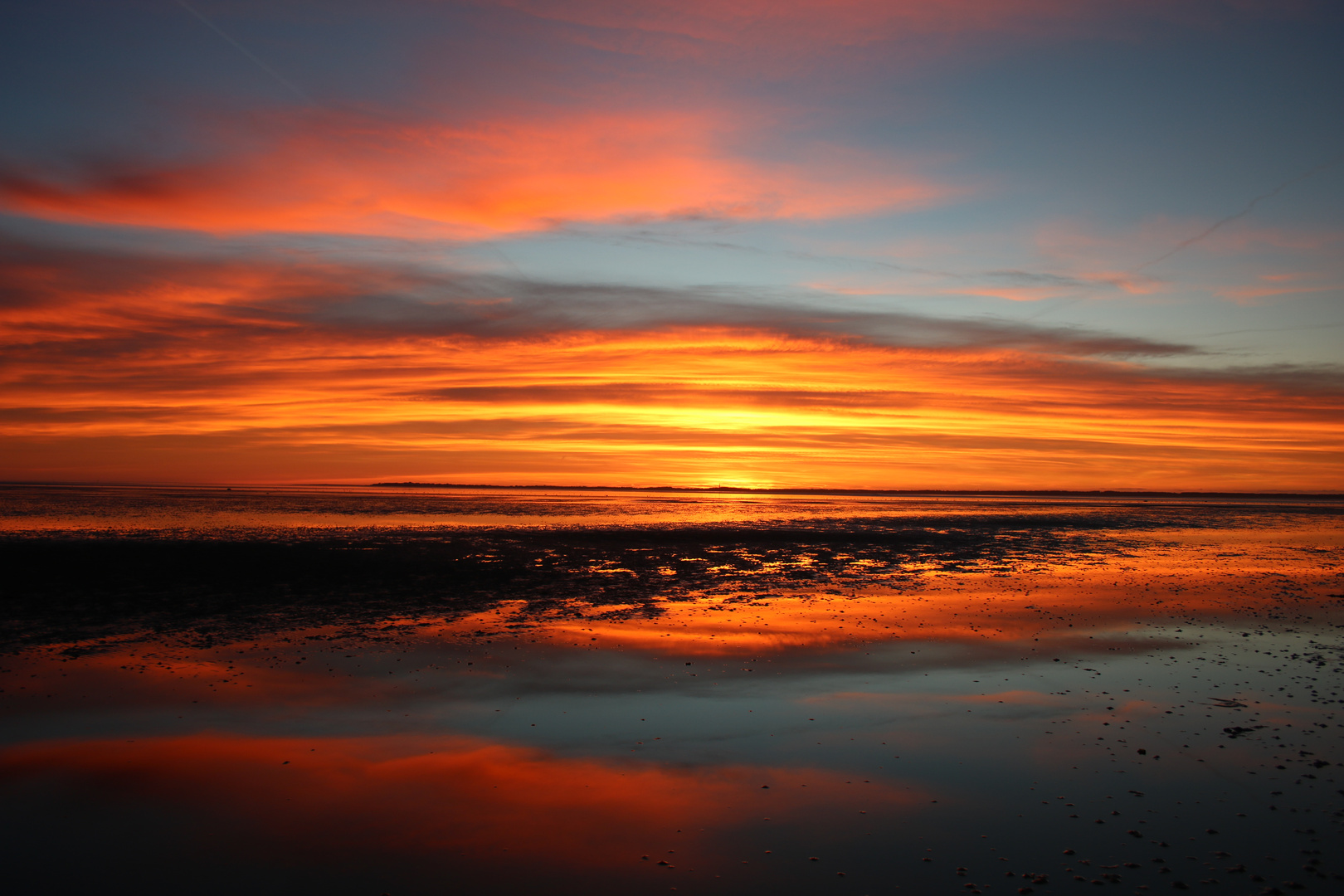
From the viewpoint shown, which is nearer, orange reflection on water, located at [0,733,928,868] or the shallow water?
the shallow water

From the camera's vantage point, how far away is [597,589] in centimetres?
2589

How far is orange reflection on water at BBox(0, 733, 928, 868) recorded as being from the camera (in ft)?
27.3

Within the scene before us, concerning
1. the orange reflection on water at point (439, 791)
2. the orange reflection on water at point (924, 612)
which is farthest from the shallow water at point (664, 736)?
the orange reflection on water at point (924, 612)

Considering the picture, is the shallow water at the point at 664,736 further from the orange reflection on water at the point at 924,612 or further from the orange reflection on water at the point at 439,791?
the orange reflection on water at the point at 924,612

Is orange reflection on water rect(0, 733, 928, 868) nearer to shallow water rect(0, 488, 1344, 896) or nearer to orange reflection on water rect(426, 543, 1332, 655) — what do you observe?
shallow water rect(0, 488, 1344, 896)

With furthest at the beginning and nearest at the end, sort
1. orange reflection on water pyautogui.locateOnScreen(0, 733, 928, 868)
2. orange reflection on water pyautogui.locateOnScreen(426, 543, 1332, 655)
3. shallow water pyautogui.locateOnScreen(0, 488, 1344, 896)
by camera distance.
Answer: orange reflection on water pyautogui.locateOnScreen(426, 543, 1332, 655), orange reflection on water pyautogui.locateOnScreen(0, 733, 928, 868), shallow water pyautogui.locateOnScreen(0, 488, 1344, 896)

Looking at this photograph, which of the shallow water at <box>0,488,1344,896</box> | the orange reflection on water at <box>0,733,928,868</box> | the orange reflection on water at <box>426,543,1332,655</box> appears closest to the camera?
the shallow water at <box>0,488,1344,896</box>

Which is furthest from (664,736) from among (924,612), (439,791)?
(924,612)

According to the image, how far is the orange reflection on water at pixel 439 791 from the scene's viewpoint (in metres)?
8.33

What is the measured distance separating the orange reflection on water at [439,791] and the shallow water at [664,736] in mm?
52

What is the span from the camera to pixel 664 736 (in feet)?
37.7

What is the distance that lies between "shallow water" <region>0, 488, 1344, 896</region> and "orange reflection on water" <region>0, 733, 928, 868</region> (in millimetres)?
52

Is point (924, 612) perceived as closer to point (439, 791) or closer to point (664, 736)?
point (664, 736)

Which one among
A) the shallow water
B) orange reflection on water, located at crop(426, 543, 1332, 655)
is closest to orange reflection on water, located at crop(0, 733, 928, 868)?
the shallow water
